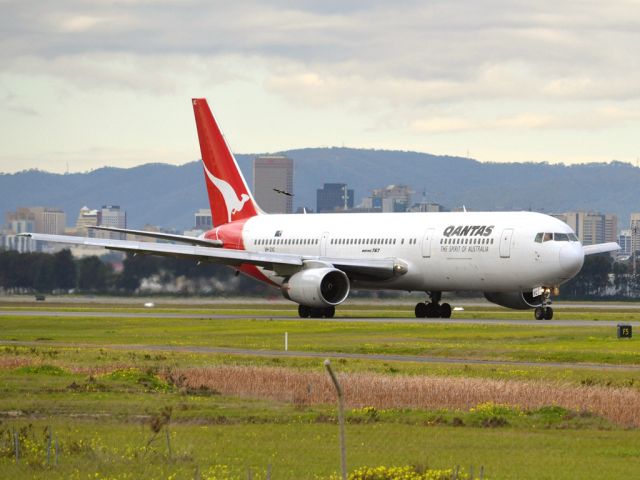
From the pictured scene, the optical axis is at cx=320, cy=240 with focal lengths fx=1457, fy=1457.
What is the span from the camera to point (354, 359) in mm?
48688

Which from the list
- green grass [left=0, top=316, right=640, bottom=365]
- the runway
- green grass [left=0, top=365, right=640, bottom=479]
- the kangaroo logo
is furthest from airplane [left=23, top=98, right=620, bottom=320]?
green grass [left=0, top=365, right=640, bottom=479]

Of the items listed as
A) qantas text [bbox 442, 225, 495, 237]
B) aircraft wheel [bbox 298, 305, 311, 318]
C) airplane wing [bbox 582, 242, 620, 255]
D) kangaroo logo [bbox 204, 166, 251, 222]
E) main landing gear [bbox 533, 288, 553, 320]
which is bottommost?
aircraft wheel [bbox 298, 305, 311, 318]

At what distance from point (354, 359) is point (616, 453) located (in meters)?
20.8

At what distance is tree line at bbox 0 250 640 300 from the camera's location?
11244 cm

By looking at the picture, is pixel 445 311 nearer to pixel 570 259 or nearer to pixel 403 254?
pixel 403 254

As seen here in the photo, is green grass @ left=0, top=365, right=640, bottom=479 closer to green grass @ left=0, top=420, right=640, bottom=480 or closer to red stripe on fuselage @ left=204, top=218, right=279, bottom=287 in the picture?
green grass @ left=0, top=420, right=640, bottom=480

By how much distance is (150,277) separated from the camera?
394ft

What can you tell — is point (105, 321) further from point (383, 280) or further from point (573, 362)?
point (573, 362)

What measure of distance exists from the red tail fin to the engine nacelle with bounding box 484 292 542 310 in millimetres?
19408

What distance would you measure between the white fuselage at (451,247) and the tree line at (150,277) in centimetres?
2329

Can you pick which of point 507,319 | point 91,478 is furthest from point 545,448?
point 507,319

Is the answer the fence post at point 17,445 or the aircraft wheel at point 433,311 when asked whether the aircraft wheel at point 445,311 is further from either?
the fence post at point 17,445

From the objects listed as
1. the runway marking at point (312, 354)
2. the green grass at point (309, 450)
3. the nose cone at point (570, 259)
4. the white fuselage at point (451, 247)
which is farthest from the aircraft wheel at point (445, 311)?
the green grass at point (309, 450)

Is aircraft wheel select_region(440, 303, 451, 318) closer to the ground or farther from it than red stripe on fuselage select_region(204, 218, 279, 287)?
closer to the ground
